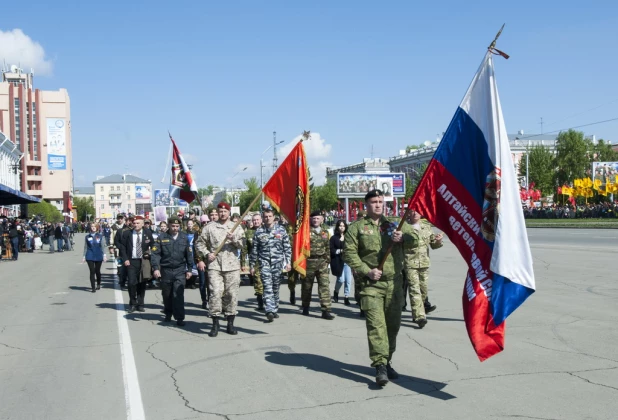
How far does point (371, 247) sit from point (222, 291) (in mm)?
3422

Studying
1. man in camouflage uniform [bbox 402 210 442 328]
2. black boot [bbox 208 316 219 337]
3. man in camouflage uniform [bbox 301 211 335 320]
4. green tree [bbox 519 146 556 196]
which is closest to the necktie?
man in camouflage uniform [bbox 301 211 335 320]

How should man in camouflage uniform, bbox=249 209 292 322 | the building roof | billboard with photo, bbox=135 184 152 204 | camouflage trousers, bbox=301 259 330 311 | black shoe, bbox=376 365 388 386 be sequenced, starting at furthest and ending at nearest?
the building roof
billboard with photo, bbox=135 184 152 204
camouflage trousers, bbox=301 259 330 311
man in camouflage uniform, bbox=249 209 292 322
black shoe, bbox=376 365 388 386

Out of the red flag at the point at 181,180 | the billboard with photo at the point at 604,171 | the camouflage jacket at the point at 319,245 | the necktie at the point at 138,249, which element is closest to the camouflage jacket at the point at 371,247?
the camouflage jacket at the point at 319,245

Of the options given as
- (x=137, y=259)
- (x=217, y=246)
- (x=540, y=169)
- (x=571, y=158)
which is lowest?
(x=137, y=259)

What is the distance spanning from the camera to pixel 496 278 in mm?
5812

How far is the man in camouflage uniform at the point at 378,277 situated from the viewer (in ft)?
A: 20.6

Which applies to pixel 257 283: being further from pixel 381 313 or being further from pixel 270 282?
pixel 381 313

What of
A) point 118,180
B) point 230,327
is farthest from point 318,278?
point 118,180

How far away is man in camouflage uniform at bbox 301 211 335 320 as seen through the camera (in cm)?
1085

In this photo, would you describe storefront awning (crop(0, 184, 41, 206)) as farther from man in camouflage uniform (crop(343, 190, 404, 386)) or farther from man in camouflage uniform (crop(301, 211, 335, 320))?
man in camouflage uniform (crop(343, 190, 404, 386))

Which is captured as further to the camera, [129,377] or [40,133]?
[40,133]

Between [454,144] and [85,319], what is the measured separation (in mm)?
7683

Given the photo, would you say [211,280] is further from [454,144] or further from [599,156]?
[599,156]

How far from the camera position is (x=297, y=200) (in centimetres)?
984
